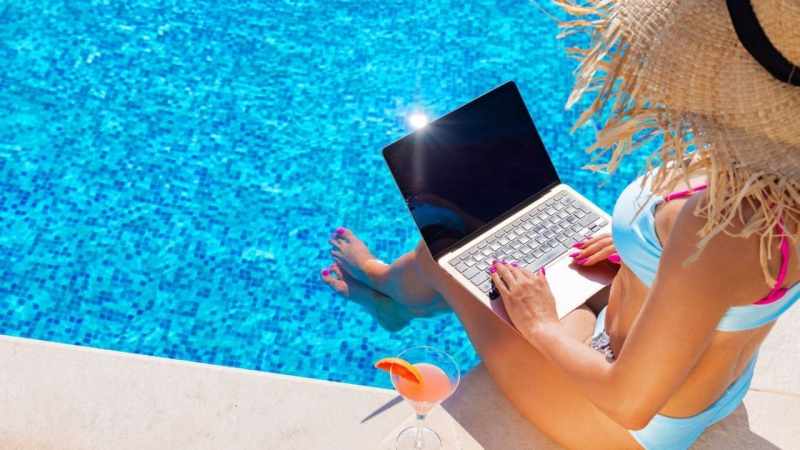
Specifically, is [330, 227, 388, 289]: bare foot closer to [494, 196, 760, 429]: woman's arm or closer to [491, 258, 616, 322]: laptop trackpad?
[491, 258, 616, 322]: laptop trackpad

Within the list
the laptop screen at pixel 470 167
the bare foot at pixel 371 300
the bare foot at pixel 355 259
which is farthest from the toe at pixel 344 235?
the laptop screen at pixel 470 167

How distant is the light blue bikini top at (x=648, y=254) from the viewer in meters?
1.71

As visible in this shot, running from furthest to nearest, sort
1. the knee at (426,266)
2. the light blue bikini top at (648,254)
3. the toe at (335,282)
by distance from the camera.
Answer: the toe at (335,282) < the knee at (426,266) < the light blue bikini top at (648,254)

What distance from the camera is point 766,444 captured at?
8.08 feet

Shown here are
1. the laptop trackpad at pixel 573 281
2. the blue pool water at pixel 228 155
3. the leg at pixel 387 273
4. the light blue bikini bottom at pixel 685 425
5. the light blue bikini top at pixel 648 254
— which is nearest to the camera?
the light blue bikini top at pixel 648 254

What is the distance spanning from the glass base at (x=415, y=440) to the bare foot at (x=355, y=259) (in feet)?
3.07

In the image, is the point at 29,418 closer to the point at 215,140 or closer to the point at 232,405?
the point at 232,405

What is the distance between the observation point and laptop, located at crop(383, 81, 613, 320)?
2.69m

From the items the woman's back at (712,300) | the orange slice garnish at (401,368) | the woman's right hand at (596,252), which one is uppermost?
the woman's back at (712,300)

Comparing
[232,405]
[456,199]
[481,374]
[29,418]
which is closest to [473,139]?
[456,199]

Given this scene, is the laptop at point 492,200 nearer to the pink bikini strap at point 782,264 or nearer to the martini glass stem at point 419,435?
the martini glass stem at point 419,435

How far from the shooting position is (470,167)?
9.32ft

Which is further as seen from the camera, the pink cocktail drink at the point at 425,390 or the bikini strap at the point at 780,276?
the pink cocktail drink at the point at 425,390

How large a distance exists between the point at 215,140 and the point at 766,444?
2909 millimetres
